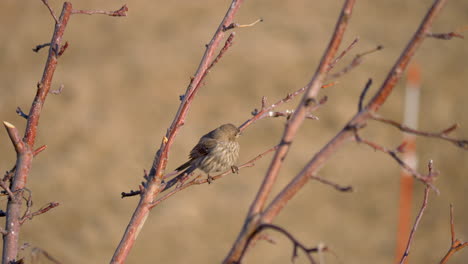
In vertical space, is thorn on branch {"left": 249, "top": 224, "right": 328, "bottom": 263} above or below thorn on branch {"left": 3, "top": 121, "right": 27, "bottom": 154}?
below

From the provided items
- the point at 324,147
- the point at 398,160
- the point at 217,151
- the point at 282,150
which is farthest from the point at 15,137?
the point at 217,151

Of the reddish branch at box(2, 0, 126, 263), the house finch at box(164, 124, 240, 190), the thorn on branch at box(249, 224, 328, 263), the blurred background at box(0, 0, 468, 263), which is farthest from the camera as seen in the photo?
the blurred background at box(0, 0, 468, 263)

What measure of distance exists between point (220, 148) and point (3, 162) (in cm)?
995

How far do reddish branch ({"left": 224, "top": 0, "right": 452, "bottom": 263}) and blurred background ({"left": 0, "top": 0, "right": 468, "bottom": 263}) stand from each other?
34.5 feet

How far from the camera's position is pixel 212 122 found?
1519 centimetres

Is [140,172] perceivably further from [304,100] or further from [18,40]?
[304,100]

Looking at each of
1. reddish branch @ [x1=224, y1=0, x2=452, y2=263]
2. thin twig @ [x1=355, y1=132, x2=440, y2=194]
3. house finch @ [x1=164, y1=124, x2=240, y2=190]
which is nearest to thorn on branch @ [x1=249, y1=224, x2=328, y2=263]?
reddish branch @ [x1=224, y1=0, x2=452, y2=263]

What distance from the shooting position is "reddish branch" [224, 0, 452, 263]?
1.89 m

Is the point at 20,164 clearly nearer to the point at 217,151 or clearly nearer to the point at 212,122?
the point at 217,151

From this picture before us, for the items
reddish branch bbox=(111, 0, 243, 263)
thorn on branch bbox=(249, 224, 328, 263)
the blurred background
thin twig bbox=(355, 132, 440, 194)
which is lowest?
thorn on branch bbox=(249, 224, 328, 263)

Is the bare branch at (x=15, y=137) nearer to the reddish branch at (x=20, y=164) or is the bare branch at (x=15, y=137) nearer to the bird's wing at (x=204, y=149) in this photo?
the reddish branch at (x=20, y=164)

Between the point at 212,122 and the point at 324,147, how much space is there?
13273 millimetres

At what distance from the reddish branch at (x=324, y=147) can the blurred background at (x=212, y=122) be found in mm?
10514

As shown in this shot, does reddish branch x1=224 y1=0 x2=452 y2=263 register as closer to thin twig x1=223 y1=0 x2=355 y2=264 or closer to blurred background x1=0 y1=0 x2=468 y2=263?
thin twig x1=223 y1=0 x2=355 y2=264
